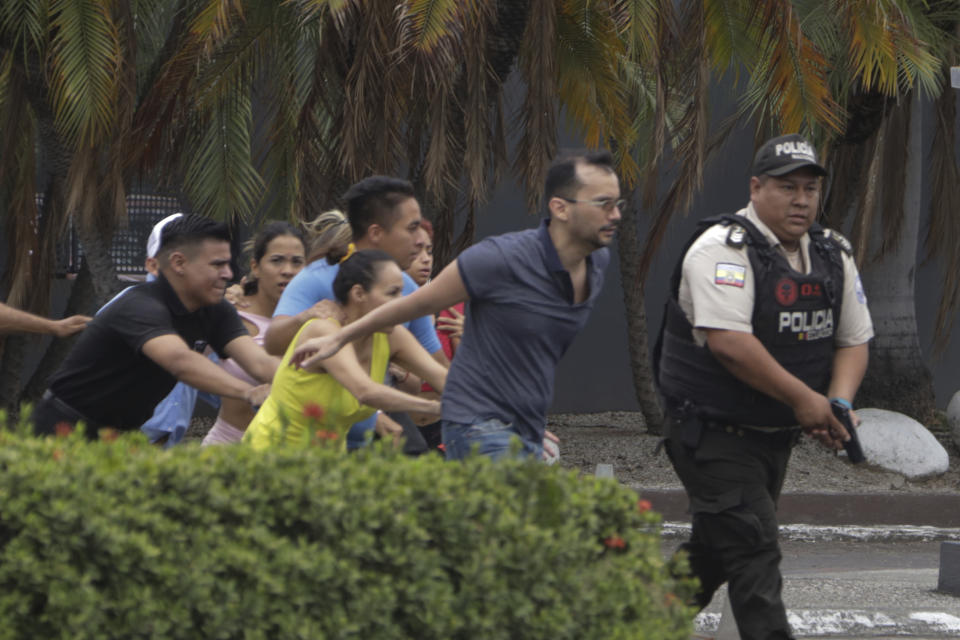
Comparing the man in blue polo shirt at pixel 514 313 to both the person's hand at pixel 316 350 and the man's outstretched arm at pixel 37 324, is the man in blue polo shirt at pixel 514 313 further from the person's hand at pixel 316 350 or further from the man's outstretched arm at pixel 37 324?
the man's outstretched arm at pixel 37 324

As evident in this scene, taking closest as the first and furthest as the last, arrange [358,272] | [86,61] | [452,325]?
[358,272]
[452,325]
[86,61]

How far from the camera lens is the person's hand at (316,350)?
4.41 metres

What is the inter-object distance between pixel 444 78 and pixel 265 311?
3.26 meters

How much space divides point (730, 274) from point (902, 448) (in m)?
7.06

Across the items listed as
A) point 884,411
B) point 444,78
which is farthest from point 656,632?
point 884,411

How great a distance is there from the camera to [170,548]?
115 inches

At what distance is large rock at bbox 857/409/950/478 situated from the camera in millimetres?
11086

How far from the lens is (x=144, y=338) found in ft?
15.5

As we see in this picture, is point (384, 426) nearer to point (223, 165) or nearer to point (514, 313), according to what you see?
point (514, 313)

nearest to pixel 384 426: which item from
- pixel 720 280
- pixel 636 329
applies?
pixel 720 280

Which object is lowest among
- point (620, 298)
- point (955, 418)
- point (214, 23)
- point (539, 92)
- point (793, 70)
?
point (955, 418)

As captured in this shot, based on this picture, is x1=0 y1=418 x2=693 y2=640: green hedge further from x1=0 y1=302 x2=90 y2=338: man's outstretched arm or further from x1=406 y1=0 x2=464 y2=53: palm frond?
x1=406 y1=0 x2=464 y2=53: palm frond

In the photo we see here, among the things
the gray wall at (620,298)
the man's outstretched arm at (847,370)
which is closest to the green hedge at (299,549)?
the man's outstretched arm at (847,370)

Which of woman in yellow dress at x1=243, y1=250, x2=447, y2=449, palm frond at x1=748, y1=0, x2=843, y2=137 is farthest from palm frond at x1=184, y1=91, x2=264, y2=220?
woman in yellow dress at x1=243, y1=250, x2=447, y2=449
